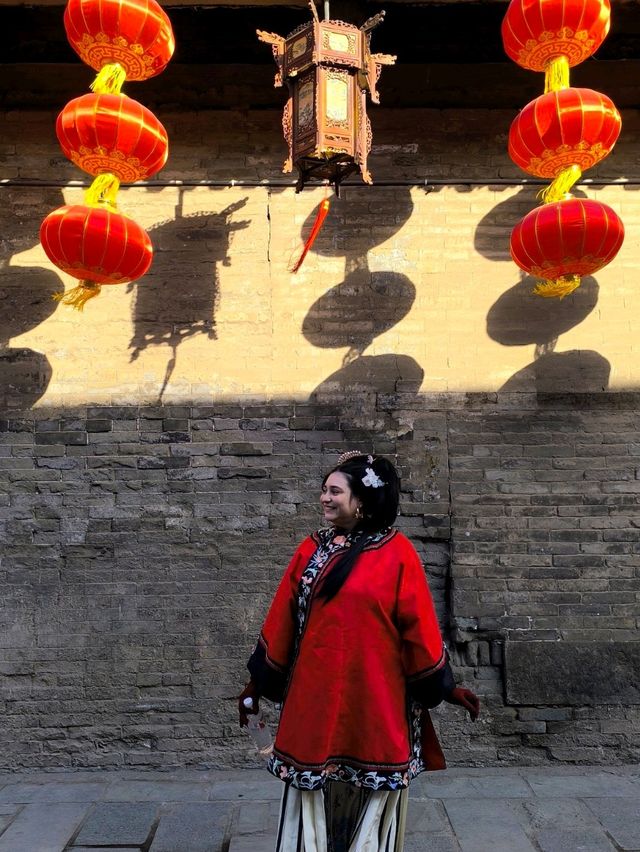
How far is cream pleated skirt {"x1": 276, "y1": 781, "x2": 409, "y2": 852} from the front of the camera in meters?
2.47

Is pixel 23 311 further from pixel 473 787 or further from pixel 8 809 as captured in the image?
pixel 473 787

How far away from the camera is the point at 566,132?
3.70m

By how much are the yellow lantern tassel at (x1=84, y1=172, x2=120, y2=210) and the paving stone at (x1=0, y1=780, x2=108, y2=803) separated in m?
3.23

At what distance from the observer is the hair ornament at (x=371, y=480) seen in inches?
102

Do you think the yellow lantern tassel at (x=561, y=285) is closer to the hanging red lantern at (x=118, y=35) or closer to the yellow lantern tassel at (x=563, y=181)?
the yellow lantern tassel at (x=563, y=181)

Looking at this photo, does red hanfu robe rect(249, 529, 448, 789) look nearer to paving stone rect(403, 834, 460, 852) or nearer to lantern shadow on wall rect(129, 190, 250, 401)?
paving stone rect(403, 834, 460, 852)

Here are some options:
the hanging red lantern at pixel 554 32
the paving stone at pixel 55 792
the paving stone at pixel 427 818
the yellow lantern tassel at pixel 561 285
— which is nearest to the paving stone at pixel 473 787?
the paving stone at pixel 427 818

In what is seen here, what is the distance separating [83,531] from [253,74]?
10.6 ft

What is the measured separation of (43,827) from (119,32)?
405 cm

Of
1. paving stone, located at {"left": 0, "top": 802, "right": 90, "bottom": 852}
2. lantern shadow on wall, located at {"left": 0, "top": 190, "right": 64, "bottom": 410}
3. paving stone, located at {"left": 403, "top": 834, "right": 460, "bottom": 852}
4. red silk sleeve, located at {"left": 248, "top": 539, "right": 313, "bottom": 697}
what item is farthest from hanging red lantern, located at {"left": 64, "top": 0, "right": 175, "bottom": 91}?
paving stone, located at {"left": 403, "top": 834, "right": 460, "bottom": 852}

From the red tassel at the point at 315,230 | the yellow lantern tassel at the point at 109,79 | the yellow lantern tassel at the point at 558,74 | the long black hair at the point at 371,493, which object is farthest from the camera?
the red tassel at the point at 315,230

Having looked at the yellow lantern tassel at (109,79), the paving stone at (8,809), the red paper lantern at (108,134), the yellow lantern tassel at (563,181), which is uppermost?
the yellow lantern tassel at (109,79)

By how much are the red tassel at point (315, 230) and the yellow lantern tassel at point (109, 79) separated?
4.14 ft

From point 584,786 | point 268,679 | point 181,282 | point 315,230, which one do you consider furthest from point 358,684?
point 181,282
